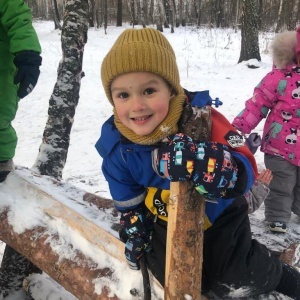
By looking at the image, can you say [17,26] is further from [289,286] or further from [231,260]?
[289,286]

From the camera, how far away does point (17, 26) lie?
8.01ft

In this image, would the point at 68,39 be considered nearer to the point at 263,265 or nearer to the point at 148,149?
the point at 148,149

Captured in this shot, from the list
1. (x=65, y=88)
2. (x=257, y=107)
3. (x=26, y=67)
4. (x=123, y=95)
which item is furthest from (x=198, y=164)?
(x=65, y=88)

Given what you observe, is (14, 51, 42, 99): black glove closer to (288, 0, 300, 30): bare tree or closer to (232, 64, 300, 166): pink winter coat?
(232, 64, 300, 166): pink winter coat

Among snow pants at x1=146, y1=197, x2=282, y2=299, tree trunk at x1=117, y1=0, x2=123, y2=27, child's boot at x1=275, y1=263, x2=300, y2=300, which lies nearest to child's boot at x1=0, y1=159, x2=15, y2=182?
snow pants at x1=146, y1=197, x2=282, y2=299

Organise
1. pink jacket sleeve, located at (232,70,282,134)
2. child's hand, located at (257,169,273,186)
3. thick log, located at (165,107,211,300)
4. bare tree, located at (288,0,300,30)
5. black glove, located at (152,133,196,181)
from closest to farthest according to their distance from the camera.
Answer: black glove, located at (152,133,196,181) < thick log, located at (165,107,211,300) < child's hand, located at (257,169,273,186) < pink jacket sleeve, located at (232,70,282,134) < bare tree, located at (288,0,300,30)

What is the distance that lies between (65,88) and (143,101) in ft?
6.68

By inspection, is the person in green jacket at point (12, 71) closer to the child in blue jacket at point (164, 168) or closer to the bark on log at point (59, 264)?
the bark on log at point (59, 264)

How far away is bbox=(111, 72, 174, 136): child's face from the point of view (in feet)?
5.04

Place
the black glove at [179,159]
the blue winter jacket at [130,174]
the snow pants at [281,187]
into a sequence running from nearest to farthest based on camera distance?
the black glove at [179,159], the blue winter jacket at [130,174], the snow pants at [281,187]

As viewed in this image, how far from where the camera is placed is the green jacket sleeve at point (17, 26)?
2414 mm

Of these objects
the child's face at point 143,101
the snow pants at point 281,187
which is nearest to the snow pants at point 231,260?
the child's face at point 143,101

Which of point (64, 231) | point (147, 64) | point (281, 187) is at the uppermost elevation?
point (147, 64)

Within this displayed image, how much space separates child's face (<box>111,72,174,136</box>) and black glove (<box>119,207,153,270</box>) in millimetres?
470
